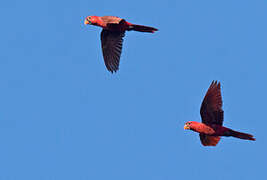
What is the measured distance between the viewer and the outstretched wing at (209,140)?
15.1 metres

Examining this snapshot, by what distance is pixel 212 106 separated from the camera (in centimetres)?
1466

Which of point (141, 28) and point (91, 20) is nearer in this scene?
point (141, 28)

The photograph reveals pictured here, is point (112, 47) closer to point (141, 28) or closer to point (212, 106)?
point (141, 28)

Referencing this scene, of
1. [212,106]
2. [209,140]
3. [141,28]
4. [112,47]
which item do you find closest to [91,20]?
[112,47]

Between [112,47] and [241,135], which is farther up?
[112,47]

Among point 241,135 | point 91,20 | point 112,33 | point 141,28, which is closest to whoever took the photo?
point 241,135

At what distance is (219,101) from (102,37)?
4.17m

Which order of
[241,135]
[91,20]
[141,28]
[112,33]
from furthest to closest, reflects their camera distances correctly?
1. [112,33]
2. [91,20]
3. [141,28]
4. [241,135]

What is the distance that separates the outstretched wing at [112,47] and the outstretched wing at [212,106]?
2.94 meters

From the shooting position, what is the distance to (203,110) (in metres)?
14.8

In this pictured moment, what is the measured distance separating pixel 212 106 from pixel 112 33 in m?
3.81

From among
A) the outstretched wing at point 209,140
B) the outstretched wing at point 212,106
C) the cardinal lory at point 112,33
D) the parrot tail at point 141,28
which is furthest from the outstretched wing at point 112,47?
the outstretched wing at point 209,140

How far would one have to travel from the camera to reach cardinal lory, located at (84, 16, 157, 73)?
15883mm

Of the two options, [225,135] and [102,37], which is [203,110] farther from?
[102,37]
